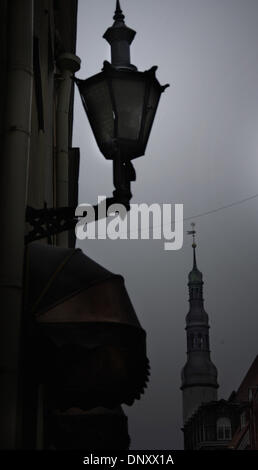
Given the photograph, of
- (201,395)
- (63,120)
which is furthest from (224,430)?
(63,120)

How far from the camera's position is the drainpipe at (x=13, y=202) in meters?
3.92

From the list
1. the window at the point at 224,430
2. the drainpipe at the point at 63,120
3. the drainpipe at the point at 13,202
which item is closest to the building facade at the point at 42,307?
the drainpipe at the point at 13,202

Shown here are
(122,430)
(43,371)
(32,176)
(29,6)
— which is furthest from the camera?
(122,430)

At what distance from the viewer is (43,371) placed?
4164 millimetres

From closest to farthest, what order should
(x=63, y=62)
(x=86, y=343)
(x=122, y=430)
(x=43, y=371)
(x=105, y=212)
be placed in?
(x=86, y=343), (x=43, y=371), (x=105, y=212), (x=122, y=430), (x=63, y=62)

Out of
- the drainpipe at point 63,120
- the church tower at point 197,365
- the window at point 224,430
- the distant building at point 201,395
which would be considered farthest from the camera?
the church tower at point 197,365

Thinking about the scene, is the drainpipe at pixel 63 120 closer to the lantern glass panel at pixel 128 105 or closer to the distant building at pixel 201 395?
the lantern glass panel at pixel 128 105

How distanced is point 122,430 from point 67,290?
605 centimetres

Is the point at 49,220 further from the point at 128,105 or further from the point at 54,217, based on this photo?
the point at 128,105

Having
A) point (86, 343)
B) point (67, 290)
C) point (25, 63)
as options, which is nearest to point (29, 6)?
point (25, 63)

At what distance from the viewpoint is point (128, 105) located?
14.9 ft

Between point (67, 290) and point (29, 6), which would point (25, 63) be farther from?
point (67, 290)

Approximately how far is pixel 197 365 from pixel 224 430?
24.9 m

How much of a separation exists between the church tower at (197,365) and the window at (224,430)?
22.0 meters
